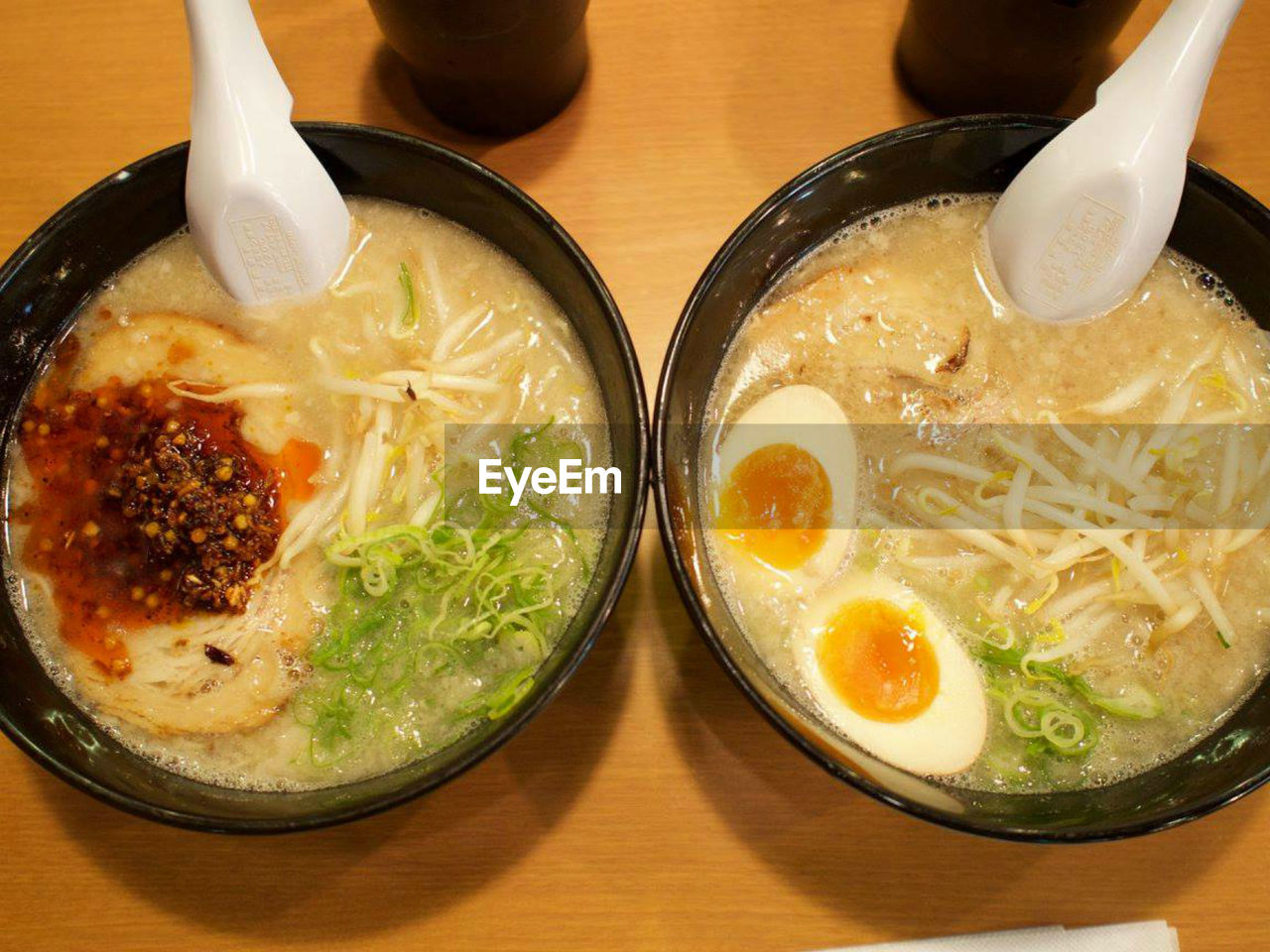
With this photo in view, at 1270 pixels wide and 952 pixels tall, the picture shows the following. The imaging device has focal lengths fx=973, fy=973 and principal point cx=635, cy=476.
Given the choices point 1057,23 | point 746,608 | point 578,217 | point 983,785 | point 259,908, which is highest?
point 1057,23

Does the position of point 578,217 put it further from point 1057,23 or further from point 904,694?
point 904,694

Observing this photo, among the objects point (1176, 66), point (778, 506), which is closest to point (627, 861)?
point (778, 506)

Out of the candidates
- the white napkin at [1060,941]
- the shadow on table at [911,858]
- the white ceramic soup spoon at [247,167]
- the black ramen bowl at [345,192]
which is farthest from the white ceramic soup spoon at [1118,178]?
the white ceramic soup spoon at [247,167]

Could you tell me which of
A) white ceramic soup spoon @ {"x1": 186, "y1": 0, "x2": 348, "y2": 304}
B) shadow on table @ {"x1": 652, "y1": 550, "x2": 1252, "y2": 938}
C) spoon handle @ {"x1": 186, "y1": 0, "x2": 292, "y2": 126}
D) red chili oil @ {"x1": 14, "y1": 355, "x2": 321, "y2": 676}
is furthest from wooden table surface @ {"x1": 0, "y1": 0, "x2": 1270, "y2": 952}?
spoon handle @ {"x1": 186, "y1": 0, "x2": 292, "y2": 126}

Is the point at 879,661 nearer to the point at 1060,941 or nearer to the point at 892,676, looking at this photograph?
the point at 892,676

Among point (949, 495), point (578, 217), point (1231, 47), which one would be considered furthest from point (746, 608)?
point (1231, 47)

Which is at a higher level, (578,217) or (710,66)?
(710,66)

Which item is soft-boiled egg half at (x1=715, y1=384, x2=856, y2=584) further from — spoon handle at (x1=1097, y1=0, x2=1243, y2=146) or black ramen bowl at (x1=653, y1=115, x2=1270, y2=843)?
spoon handle at (x1=1097, y1=0, x2=1243, y2=146)

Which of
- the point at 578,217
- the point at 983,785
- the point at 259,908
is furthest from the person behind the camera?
the point at 578,217
